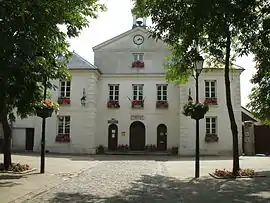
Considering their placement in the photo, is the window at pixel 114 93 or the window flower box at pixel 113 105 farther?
the window at pixel 114 93

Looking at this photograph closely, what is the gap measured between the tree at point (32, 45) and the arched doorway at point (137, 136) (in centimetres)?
1664

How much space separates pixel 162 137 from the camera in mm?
33812

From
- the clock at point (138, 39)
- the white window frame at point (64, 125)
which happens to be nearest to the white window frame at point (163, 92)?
the clock at point (138, 39)

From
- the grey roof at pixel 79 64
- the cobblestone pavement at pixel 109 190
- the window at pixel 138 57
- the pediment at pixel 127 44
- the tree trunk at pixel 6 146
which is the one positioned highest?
the pediment at pixel 127 44

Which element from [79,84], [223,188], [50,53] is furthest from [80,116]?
[223,188]

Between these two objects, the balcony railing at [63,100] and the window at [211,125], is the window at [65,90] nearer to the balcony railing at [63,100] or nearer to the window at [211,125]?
the balcony railing at [63,100]

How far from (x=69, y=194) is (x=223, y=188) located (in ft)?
16.1

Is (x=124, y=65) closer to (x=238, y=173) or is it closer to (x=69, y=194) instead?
(x=238, y=173)

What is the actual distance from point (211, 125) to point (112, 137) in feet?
27.9

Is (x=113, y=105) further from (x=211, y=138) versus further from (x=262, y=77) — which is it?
(x=262, y=77)

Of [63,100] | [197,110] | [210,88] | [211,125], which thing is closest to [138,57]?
[210,88]

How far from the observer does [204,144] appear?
3219cm

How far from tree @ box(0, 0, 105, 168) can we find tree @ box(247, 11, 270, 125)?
5.65 metres

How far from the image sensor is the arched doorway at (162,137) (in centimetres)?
3366
